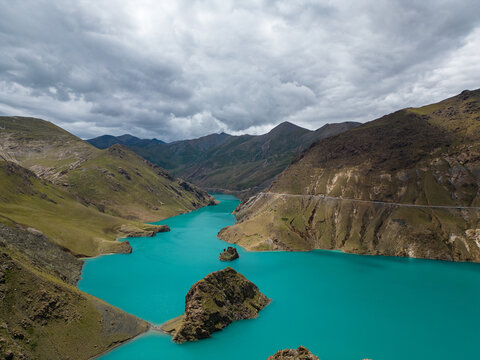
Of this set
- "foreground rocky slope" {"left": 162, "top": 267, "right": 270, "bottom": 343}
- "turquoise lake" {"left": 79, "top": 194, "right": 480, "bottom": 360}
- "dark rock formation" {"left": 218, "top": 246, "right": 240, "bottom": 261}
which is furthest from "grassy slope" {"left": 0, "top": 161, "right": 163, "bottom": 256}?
"foreground rocky slope" {"left": 162, "top": 267, "right": 270, "bottom": 343}

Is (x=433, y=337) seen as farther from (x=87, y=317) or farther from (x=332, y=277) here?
(x=87, y=317)

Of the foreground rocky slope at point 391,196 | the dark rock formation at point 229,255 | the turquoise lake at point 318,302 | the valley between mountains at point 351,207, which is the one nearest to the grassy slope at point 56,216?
the valley between mountains at point 351,207

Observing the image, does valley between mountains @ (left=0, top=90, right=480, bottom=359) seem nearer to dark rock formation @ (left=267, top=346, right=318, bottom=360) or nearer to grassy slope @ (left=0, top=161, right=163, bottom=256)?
grassy slope @ (left=0, top=161, right=163, bottom=256)

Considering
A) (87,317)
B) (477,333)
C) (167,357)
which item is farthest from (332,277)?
(87,317)

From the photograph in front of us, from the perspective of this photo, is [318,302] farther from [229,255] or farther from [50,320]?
[50,320]

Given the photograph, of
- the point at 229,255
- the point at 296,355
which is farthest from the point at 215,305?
the point at 229,255

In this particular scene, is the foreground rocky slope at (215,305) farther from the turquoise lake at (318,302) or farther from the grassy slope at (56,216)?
the grassy slope at (56,216)
